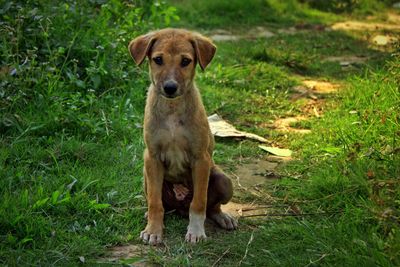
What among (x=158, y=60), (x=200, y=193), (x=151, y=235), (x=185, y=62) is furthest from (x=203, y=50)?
(x=151, y=235)

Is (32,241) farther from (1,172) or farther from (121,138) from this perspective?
(121,138)

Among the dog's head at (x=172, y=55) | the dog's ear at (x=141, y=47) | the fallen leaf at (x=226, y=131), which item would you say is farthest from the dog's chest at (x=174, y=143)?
the fallen leaf at (x=226, y=131)

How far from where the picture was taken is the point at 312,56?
995 cm

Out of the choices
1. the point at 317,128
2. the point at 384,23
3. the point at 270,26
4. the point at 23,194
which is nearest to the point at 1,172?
the point at 23,194

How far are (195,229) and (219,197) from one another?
0.40m

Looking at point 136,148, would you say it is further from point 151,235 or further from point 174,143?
point 151,235

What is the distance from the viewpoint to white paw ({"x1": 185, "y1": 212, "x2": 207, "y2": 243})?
4484 millimetres

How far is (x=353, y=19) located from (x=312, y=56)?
397 centimetres

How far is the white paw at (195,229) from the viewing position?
4484 mm

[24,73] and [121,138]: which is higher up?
[24,73]

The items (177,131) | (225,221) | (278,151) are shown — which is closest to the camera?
(177,131)

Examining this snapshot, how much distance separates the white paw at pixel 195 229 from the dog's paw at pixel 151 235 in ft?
0.67

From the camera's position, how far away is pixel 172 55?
4.54 m

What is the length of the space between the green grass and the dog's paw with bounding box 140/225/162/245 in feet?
0.29
